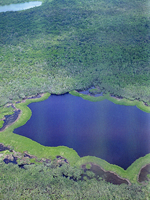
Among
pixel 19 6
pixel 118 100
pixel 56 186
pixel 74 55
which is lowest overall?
pixel 118 100

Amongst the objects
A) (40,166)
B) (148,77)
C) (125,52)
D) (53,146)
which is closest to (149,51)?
(125,52)

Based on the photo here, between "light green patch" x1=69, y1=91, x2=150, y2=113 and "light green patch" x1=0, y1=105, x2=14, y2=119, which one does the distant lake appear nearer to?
"light green patch" x1=69, y1=91, x2=150, y2=113

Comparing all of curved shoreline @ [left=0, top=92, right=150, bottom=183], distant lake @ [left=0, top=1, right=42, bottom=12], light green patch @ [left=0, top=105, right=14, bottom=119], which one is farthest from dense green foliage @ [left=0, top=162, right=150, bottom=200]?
distant lake @ [left=0, top=1, right=42, bottom=12]

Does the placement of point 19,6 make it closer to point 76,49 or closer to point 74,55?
point 76,49

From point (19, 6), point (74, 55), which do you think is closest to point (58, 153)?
point (74, 55)

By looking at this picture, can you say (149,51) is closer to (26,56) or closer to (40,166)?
(26,56)

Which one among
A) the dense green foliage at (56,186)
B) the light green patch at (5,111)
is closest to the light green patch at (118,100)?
the light green patch at (5,111)
